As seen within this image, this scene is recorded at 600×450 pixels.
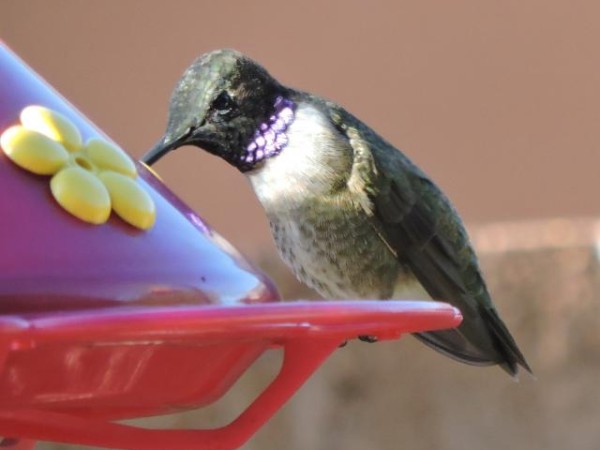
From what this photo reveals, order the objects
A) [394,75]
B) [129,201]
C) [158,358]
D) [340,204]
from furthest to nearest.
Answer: [394,75], [340,204], [129,201], [158,358]

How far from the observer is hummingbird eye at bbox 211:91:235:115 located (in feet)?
7.19

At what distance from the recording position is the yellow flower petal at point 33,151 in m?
1.21

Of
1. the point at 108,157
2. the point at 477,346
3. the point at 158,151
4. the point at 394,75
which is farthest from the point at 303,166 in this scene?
the point at 394,75

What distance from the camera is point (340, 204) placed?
2.45 m

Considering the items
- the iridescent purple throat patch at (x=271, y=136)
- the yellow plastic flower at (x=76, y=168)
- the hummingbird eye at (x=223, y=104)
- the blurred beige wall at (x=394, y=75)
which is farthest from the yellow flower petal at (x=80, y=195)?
the blurred beige wall at (x=394, y=75)

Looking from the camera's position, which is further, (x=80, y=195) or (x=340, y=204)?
(x=340, y=204)

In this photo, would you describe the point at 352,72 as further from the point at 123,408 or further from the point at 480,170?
the point at 123,408

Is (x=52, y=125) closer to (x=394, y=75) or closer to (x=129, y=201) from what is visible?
(x=129, y=201)

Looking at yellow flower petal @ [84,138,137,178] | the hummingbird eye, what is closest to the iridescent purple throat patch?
the hummingbird eye

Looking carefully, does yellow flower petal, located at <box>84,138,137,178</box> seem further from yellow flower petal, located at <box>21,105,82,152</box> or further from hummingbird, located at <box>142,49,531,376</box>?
hummingbird, located at <box>142,49,531,376</box>

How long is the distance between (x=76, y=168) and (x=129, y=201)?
0.06 m

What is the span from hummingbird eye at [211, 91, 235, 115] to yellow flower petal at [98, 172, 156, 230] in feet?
2.88

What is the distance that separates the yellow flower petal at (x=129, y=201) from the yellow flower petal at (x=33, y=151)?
0.06 m

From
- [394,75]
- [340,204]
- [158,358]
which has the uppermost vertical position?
[158,358]
